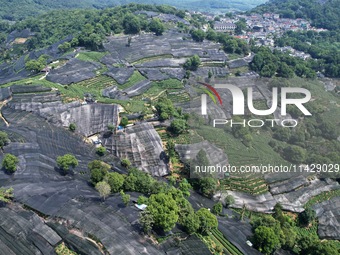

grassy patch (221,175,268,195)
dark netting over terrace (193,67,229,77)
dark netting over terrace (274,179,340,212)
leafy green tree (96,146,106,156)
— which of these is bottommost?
dark netting over terrace (274,179,340,212)

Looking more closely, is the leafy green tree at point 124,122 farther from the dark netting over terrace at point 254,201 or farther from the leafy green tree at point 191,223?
the leafy green tree at point 191,223

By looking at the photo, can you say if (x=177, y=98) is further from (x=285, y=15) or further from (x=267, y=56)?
(x=285, y=15)

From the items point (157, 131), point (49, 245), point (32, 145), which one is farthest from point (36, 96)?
point (49, 245)

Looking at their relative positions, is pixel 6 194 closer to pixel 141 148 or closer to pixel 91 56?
pixel 141 148

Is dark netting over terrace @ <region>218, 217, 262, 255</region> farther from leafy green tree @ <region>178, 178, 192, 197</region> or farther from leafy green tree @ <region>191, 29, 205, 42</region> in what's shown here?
leafy green tree @ <region>191, 29, 205, 42</region>

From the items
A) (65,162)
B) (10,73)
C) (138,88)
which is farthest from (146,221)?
(10,73)

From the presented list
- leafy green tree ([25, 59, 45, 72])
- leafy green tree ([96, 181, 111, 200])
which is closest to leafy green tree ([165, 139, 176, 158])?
leafy green tree ([96, 181, 111, 200])
